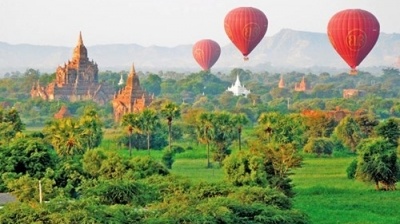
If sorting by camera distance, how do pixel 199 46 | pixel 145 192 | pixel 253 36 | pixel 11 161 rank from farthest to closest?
pixel 199 46 → pixel 253 36 → pixel 11 161 → pixel 145 192

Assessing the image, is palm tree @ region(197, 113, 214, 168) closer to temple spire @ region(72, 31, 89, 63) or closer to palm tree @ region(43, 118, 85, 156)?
palm tree @ region(43, 118, 85, 156)

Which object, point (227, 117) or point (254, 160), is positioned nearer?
point (254, 160)

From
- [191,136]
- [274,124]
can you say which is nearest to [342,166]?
[274,124]

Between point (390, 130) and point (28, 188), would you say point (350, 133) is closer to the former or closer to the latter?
point (390, 130)

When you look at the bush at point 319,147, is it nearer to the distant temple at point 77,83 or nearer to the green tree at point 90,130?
the green tree at point 90,130

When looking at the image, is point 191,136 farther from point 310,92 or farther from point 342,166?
point 310,92

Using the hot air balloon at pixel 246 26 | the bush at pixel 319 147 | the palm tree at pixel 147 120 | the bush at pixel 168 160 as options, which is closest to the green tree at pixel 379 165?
the bush at pixel 168 160
